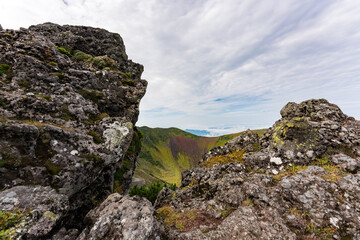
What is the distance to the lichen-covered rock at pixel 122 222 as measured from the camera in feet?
24.7

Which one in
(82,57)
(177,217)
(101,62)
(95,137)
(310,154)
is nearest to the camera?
(177,217)

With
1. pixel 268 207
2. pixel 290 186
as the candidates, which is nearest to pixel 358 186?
pixel 290 186

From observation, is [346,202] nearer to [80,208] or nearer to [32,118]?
[80,208]

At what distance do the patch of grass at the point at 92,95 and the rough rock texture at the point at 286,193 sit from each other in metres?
15.3

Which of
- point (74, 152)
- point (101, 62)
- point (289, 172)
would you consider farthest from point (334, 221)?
point (101, 62)

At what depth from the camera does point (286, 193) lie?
9969 mm

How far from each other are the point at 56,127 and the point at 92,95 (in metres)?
7.49

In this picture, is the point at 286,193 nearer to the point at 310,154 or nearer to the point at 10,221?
the point at 310,154

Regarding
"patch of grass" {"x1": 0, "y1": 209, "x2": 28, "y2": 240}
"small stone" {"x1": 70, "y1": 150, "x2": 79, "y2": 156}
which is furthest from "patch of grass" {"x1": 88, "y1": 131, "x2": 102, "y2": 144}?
"patch of grass" {"x1": 0, "y1": 209, "x2": 28, "y2": 240}

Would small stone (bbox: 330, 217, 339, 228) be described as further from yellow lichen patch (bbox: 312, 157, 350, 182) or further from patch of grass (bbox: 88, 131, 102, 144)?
patch of grass (bbox: 88, 131, 102, 144)

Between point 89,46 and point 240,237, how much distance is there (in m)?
44.2

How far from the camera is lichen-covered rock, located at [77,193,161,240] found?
7.52m

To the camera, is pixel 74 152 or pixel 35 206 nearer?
pixel 35 206

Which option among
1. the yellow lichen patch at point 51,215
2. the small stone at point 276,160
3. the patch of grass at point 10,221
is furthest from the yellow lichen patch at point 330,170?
the patch of grass at point 10,221
